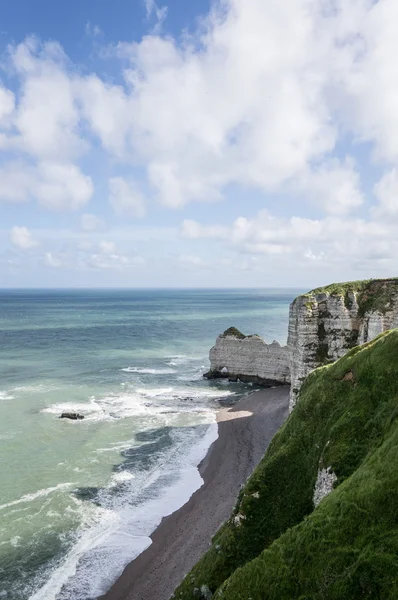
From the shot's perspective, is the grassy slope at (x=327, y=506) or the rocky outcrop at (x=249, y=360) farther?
the rocky outcrop at (x=249, y=360)

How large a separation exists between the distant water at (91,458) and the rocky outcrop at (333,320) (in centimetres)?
1427

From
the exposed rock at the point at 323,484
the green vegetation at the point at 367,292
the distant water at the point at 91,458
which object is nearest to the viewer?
the exposed rock at the point at 323,484

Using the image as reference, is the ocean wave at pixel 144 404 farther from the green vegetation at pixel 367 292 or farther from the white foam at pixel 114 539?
the green vegetation at pixel 367 292

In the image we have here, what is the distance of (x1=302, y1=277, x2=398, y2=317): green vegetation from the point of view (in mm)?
34844

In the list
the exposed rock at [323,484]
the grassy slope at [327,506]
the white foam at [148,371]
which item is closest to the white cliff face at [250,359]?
the white foam at [148,371]

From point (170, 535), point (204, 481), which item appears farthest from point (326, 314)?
point (170, 535)

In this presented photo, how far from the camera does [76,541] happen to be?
2758 cm

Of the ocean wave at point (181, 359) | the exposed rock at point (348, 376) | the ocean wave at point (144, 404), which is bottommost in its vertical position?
the ocean wave at point (144, 404)

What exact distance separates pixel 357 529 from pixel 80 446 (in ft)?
115

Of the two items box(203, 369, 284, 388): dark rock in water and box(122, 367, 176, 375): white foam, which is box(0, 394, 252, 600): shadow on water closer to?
box(203, 369, 284, 388): dark rock in water

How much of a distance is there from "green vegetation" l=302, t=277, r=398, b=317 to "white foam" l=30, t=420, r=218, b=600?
1900 cm

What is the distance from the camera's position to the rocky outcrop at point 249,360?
66.8m

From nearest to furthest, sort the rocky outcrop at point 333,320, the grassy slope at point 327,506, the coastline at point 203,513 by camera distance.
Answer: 1. the grassy slope at point 327,506
2. the coastline at point 203,513
3. the rocky outcrop at point 333,320

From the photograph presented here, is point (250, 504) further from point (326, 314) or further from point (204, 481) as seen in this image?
point (326, 314)
